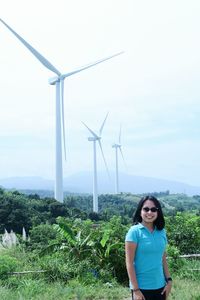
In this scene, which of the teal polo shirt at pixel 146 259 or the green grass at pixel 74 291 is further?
the green grass at pixel 74 291

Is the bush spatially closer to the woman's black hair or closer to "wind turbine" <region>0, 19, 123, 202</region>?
the woman's black hair

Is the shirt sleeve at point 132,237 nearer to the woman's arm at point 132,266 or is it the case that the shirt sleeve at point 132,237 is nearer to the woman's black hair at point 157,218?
the woman's arm at point 132,266

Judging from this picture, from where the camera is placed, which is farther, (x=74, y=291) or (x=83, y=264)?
(x=83, y=264)

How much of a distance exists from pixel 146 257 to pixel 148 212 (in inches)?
14.0

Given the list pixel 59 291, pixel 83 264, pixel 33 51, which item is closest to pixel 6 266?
pixel 83 264

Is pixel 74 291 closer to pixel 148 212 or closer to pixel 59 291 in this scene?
pixel 59 291

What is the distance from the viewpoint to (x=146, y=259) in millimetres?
3668

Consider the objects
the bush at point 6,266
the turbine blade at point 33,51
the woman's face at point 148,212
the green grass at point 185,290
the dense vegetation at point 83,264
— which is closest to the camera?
the woman's face at point 148,212

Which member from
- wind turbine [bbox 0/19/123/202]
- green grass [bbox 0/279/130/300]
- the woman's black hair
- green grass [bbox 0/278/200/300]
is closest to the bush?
green grass [bbox 0/278/200/300]

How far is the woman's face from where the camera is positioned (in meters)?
3.76

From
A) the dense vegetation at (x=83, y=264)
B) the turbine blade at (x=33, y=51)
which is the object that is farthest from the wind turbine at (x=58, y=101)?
the dense vegetation at (x=83, y=264)

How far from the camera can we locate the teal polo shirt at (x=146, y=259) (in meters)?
3.66

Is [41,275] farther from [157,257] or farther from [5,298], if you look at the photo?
[157,257]

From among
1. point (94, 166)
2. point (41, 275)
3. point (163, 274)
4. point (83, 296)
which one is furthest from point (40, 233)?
point (94, 166)
